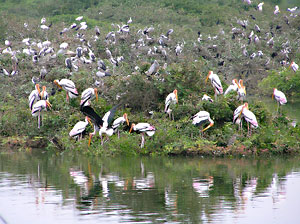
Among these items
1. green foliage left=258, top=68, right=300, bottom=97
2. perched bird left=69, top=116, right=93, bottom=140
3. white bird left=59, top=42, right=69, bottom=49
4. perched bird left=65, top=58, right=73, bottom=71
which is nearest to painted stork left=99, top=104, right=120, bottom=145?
perched bird left=69, top=116, right=93, bottom=140

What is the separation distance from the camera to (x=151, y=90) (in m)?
13.9

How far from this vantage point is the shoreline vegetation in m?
12.6

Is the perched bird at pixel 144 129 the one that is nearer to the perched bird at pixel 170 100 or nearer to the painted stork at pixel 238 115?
the perched bird at pixel 170 100

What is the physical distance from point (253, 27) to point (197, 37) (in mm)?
5528

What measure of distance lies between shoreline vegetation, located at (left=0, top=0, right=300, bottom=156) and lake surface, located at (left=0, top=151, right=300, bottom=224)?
431 millimetres

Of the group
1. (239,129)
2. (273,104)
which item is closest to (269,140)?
(239,129)

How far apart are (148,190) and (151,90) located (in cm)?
501

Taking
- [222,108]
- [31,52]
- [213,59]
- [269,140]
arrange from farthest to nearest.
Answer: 1. [213,59]
2. [31,52]
3. [222,108]
4. [269,140]

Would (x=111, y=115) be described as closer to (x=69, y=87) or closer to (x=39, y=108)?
(x=69, y=87)

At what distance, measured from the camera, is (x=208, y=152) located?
12.3m

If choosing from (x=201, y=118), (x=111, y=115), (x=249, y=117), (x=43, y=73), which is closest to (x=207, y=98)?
(x=201, y=118)

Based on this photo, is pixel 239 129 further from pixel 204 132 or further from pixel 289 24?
pixel 289 24

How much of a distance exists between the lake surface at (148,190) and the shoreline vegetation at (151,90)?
431mm

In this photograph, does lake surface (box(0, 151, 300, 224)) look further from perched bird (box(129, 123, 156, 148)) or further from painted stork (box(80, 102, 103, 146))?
painted stork (box(80, 102, 103, 146))
